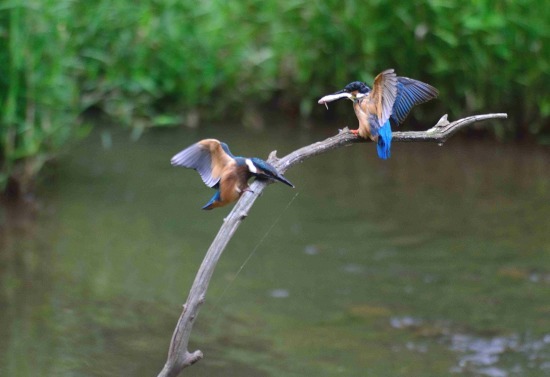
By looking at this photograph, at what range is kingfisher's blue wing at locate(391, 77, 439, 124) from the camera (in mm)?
2197

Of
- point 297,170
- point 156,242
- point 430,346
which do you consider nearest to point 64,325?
point 156,242

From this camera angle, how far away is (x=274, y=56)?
6270 millimetres

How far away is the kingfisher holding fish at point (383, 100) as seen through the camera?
2102 millimetres

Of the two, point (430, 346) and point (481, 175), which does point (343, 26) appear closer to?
point (481, 175)

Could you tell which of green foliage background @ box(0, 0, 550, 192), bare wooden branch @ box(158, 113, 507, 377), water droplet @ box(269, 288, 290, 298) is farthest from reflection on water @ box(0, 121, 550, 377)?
bare wooden branch @ box(158, 113, 507, 377)

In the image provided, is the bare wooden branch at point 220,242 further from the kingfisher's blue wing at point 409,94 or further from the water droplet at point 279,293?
the water droplet at point 279,293

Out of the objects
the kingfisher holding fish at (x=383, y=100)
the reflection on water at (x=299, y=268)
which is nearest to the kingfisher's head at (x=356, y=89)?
the kingfisher holding fish at (x=383, y=100)

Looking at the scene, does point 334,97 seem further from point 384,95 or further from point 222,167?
point 222,167

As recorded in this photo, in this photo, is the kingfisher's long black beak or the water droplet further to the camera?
the water droplet

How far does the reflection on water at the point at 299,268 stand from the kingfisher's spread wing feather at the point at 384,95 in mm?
1466

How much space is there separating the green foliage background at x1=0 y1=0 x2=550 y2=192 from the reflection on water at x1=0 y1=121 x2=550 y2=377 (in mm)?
327

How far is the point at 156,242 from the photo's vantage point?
177 inches

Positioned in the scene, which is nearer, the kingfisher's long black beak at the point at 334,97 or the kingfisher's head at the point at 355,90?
the kingfisher's long black beak at the point at 334,97

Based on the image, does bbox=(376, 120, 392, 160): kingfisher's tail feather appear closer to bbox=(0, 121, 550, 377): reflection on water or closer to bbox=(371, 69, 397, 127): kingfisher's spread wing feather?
bbox=(371, 69, 397, 127): kingfisher's spread wing feather
